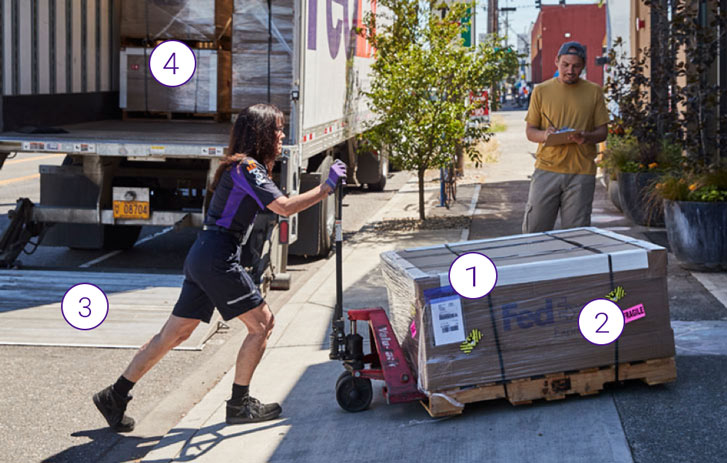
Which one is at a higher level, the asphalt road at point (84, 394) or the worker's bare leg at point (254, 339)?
the worker's bare leg at point (254, 339)

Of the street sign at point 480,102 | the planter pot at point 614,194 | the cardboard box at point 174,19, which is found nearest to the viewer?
the cardboard box at point 174,19

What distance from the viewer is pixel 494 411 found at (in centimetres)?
559

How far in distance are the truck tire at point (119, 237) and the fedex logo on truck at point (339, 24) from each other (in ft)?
10.6

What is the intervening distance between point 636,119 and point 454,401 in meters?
8.94

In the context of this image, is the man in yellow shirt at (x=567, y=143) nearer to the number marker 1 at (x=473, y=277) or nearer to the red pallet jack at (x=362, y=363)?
the number marker 1 at (x=473, y=277)

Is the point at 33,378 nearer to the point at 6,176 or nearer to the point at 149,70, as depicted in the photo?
the point at 149,70

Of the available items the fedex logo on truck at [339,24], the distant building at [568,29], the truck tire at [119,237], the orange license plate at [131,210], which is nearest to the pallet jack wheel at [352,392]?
the orange license plate at [131,210]

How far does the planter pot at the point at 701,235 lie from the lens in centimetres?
912

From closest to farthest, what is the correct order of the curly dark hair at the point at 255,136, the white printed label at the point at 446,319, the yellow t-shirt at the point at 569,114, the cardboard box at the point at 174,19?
Result: the white printed label at the point at 446,319
the curly dark hair at the point at 255,136
the yellow t-shirt at the point at 569,114
the cardboard box at the point at 174,19

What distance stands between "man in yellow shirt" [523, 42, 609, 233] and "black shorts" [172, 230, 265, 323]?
2.64 meters

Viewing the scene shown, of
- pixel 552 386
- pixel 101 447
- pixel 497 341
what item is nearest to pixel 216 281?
pixel 101 447

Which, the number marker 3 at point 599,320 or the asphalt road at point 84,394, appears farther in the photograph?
the asphalt road at point 84,394

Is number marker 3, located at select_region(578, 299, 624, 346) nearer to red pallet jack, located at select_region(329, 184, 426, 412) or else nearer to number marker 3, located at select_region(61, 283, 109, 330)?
red pallet jack, located at select_region(329, 184, 426, 412)

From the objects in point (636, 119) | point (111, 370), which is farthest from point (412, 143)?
point (111, 370)
